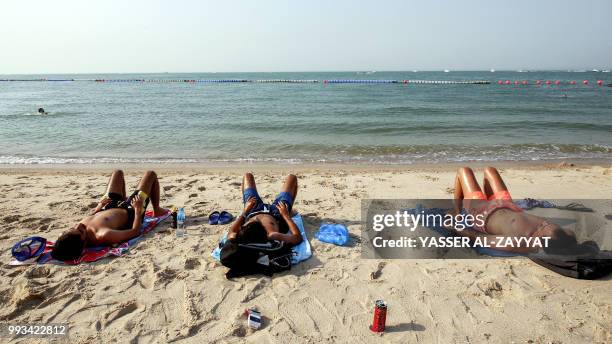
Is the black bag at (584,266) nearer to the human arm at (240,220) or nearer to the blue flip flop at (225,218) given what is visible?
the human arm at (240,220)

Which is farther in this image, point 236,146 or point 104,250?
point 236,146

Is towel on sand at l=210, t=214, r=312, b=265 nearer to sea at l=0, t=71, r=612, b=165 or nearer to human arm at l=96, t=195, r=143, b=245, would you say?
human arm at l=96, t=195, r=143, b=245

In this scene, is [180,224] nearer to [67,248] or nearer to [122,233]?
[122,233]

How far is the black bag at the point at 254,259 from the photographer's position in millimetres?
3908

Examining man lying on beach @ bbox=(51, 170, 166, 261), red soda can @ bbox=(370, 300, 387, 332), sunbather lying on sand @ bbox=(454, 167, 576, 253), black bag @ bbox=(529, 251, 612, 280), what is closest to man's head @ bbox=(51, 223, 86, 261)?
man lying on beach @ bbox=(51, 170, 166, 261)

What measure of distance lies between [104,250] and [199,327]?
1.97 m

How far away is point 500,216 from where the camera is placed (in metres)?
4.07

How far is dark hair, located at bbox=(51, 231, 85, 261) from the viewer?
159 inches

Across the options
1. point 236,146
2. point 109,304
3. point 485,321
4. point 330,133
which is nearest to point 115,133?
point 236,146

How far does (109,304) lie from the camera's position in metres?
3.43

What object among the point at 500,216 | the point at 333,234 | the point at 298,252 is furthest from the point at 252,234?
the point at 500,216

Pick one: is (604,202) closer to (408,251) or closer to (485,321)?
(408,251)

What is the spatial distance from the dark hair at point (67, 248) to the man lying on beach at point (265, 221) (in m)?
1.71

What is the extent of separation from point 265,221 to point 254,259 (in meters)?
0.59
